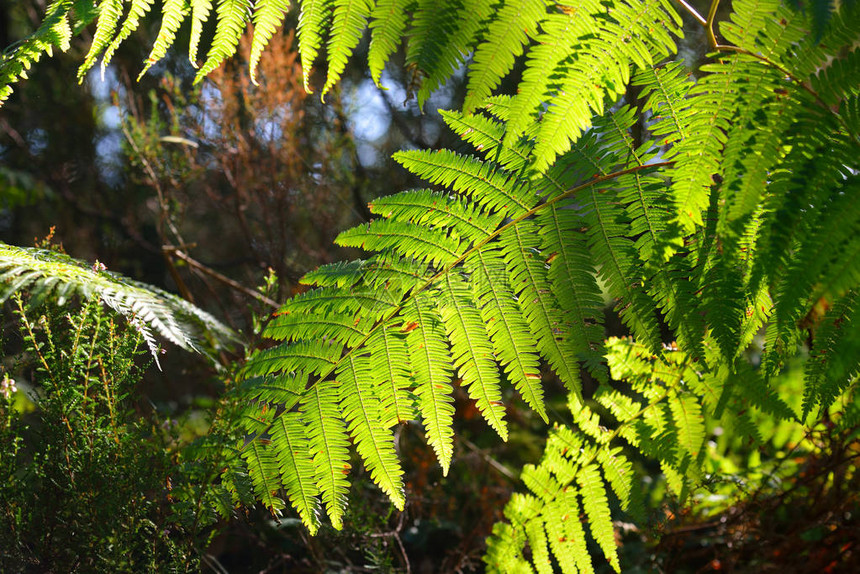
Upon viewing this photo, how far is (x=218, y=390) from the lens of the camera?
1.22 metres

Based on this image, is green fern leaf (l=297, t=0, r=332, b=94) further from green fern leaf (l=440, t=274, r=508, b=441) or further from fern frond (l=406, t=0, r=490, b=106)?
green fern leaf (l=440, t=274, r=508, b=441)

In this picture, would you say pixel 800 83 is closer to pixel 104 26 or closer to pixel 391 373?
pixel 391 373

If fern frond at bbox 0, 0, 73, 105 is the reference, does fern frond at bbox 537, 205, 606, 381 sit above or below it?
below

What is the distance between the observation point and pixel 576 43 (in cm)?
87

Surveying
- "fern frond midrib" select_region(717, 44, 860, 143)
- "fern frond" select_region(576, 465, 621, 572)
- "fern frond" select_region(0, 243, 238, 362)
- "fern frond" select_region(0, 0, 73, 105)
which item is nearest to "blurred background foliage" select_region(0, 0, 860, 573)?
"fern frond" select_region(0, 243, 238, 362)

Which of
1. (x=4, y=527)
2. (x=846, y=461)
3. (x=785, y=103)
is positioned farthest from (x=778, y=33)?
(x=4, y=527)

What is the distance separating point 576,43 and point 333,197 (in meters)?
2.49

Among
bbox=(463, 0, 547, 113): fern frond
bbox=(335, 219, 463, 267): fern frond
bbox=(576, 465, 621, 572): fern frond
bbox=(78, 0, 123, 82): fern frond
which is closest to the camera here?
bbox=(463, 0, 547, 113): fern frond

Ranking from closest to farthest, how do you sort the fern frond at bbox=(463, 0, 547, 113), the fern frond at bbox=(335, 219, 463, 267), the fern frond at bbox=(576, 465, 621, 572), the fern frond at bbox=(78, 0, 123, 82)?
the fern frond at bbox=(463, 0, 547, 113) < the fern frond at bbox=(78, 0, 123, 82) < the fern frond at bbox=(335, 219, 463, 267) < the fern frond at bbox=(576, 465, 621, 572)

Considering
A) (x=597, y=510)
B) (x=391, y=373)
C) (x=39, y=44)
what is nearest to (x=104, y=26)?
(x=39, y=44)

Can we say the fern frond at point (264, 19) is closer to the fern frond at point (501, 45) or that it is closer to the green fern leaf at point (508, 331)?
the fern frond at point (501, 45)

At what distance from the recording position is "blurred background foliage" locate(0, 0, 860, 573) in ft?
3.84

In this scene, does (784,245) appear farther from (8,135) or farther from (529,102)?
(8,135)

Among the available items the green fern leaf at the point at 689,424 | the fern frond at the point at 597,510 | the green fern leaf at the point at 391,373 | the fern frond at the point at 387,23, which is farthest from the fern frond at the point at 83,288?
the green fern leaf at the point at 689,424
